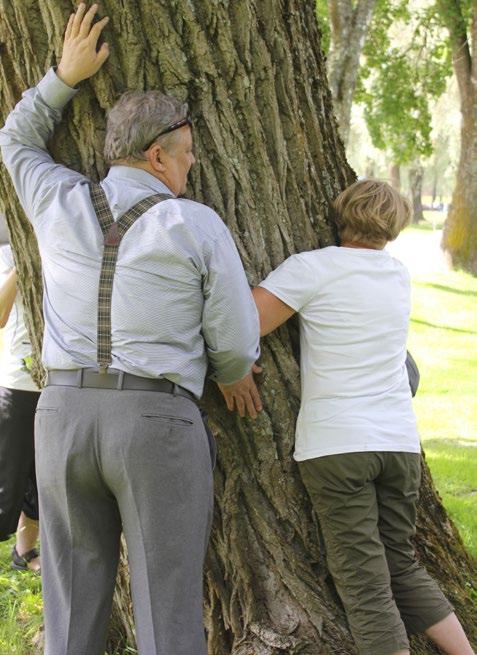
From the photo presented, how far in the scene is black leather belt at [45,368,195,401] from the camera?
109 inches

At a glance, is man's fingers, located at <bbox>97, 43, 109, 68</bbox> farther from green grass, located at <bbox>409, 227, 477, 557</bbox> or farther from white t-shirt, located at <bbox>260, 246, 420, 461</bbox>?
green grass, located at <bbox>409, 227, 477, 557</bbox>

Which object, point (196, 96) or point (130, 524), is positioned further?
point (196, 96)

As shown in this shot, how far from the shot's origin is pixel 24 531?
17.0 ft

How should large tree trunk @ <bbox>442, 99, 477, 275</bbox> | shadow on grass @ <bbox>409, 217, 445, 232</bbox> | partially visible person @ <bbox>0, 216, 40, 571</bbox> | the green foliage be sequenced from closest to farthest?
1. partially visible person @ <bbox>0, 216, 40, 571</bbox>
2. the green foliage
3. large tree trunk @ <bbox>442, 99, 477, 275</bbox>
4. shadow on grass @ <bbox>409, 217, 445, 232</bbox>

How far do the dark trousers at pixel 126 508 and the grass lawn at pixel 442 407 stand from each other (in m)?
1.49

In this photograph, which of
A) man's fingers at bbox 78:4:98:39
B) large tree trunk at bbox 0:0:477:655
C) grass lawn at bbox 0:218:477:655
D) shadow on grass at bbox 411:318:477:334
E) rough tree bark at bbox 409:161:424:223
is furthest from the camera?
rough tree bark at bbox 409:161:424:223

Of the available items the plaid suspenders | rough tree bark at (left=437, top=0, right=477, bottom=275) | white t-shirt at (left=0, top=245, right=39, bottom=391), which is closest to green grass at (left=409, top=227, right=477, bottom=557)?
rough tree bark at (left=437, top=0, right=477, bottom=275)

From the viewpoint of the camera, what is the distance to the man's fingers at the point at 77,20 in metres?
3.08

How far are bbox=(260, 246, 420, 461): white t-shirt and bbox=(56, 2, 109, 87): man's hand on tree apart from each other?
980mm

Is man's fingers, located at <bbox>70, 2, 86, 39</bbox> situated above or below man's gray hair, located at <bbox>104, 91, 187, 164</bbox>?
above

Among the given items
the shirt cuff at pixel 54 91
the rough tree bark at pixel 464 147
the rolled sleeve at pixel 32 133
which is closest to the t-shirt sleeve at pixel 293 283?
the rolled sleeve at pixel 32 133

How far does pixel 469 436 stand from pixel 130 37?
635 centimetres

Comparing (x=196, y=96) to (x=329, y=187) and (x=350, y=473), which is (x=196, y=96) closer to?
(x=329, y=187)

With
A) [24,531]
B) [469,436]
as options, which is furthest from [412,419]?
[469,436]
